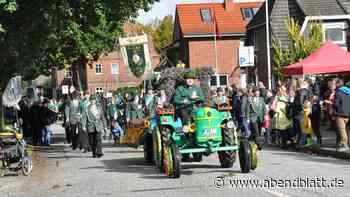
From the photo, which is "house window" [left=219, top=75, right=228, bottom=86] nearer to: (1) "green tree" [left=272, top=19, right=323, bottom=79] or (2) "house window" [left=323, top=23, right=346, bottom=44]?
(2) "house window" [left=323, top=23, right=346, bottom=44]

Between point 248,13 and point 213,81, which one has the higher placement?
point 248,13

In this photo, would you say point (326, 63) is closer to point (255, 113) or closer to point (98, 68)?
point (255, 113)

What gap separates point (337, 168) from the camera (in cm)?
1570

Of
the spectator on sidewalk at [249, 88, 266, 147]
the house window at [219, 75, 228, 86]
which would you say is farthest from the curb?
the house window at [219, 75, 228, 86]

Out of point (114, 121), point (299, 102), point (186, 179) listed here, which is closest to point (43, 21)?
point (114, 121)

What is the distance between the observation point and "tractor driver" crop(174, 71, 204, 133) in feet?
50.3

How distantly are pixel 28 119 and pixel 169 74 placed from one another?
12.5 meters

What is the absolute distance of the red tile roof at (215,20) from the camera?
2687 inches

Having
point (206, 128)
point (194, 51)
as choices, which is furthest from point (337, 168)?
point (194, 51)

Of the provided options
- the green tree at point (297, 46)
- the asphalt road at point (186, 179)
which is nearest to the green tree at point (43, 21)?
the asphalt road at point (186, 179)

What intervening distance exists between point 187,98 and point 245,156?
1.85 meters

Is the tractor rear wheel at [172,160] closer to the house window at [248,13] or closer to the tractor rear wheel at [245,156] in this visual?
the tractor rear wheel at [245,156]

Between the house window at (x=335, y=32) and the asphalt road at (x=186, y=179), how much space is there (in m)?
27.0

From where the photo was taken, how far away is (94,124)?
20.5 m
